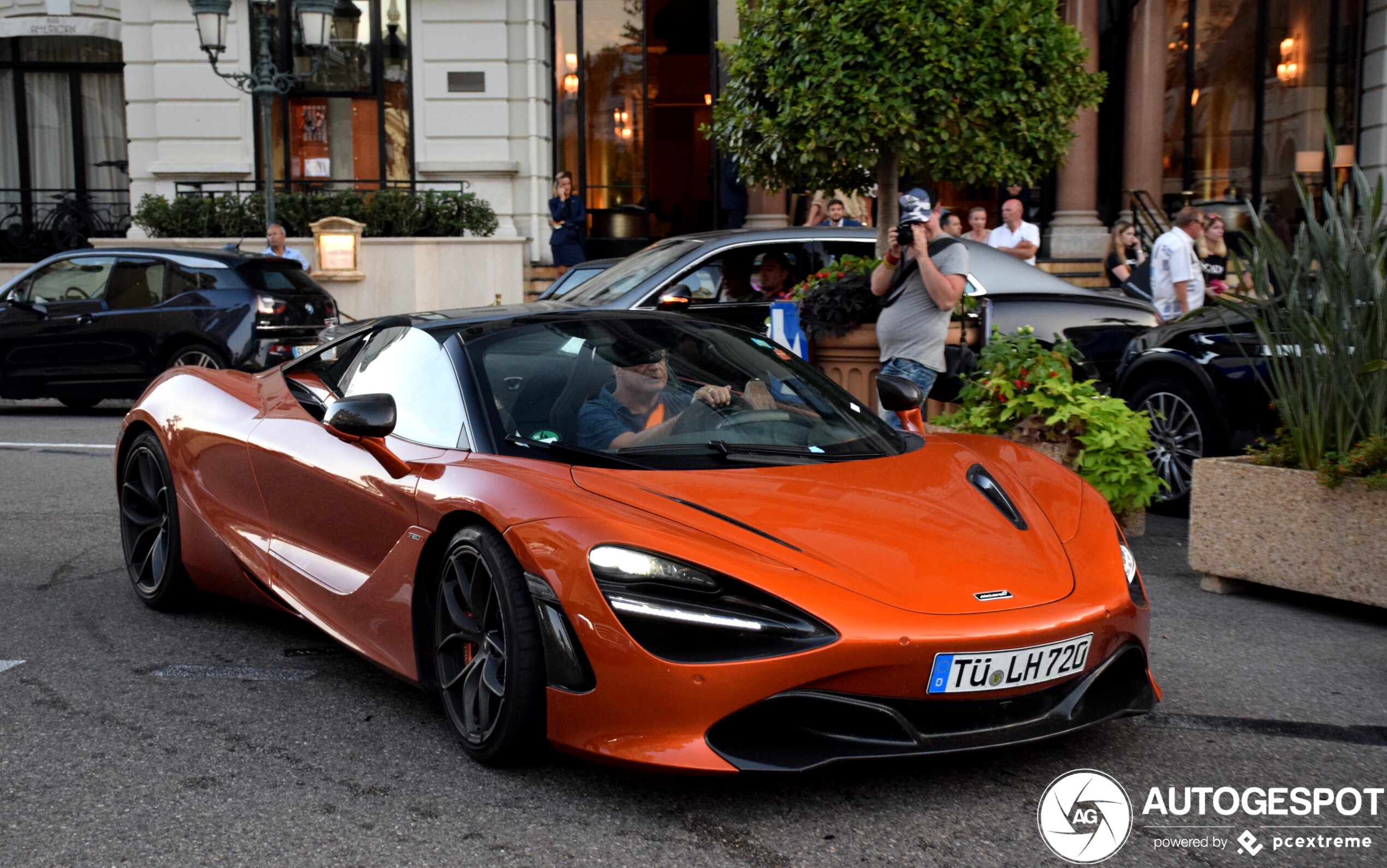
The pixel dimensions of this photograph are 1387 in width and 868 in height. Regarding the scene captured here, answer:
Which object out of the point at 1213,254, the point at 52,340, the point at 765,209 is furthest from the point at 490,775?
the point at 765,209

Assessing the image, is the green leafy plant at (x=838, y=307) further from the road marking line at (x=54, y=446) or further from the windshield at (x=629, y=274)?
the road marking line at (x=54, y=446)

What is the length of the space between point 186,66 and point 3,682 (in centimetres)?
1890

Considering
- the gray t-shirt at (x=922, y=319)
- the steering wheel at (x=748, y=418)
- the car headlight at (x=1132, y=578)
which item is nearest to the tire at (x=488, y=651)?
the steering wheel at (x=748, y=418)

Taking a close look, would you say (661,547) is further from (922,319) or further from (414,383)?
(922,319)

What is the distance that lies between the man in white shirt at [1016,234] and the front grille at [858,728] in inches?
399

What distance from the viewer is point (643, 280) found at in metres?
9.13

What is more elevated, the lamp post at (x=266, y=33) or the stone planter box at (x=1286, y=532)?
the lamp post at (x=266, y=33)

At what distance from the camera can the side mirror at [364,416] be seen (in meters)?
4.17

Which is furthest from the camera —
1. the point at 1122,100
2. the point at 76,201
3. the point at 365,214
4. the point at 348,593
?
the point at 76,201

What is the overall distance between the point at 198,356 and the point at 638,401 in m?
9.96

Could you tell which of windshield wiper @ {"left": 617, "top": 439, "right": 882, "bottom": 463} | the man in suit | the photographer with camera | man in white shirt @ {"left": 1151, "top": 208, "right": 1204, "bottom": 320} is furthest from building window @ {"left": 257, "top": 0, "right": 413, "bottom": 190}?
A: windshield wiper @ {"left": 617, "top": 439, "right": 882, "bottom": 463}

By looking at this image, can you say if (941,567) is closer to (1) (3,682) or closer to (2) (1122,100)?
(1) (3,682)

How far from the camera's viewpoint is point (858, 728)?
3285 millimetres

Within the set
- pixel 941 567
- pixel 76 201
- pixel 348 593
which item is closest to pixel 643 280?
pixel 348 593
